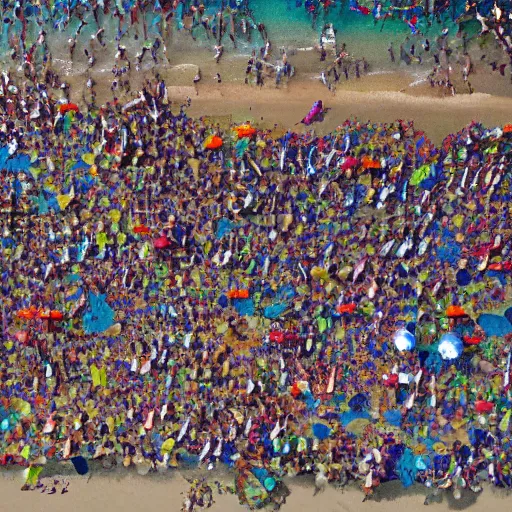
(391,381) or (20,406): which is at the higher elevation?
(391,381)

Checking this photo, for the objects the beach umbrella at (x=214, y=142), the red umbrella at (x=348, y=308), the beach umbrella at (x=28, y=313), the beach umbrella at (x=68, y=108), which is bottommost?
the beach umbrella at (x=28, y=313)

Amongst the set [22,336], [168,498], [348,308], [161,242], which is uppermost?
[161,242]

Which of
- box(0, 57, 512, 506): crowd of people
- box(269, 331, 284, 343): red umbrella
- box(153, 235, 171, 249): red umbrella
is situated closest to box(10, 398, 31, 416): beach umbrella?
box(0, 57, 512, 506): crowd of people

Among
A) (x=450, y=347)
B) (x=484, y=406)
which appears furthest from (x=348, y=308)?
(x=484, y=406)

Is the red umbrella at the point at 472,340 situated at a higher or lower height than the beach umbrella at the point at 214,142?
lower

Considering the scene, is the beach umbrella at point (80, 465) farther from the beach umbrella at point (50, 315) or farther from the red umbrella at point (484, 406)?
the red umbrella at point (484, 406)

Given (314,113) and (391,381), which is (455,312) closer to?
(391,381)

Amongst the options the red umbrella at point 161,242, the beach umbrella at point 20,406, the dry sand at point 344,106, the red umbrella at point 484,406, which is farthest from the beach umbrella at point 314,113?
the beach umbrella at point 20,406

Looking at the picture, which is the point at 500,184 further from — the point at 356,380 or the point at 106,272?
the point at 106,272
